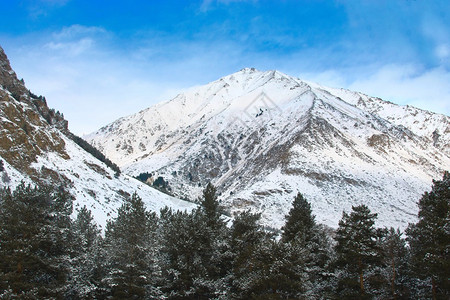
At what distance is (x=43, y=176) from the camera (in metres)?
80.2

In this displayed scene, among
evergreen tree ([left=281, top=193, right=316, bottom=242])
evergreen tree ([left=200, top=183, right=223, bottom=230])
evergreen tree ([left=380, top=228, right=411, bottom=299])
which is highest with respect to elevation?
evergreen tree ([left=200, top=183, right=223, bottom=230])

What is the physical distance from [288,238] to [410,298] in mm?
11878

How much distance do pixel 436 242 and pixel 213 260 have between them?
681 inches

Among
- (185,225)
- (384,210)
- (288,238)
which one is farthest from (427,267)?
(384,210)

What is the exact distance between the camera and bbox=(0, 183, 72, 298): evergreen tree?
25.9m

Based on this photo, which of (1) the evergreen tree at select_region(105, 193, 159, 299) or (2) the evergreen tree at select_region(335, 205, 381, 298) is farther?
(1) the evergreen tree at select_region(105, 193, 159, 299)

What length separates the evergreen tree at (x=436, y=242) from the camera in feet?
83.5

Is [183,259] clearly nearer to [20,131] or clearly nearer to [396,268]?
[396,268]

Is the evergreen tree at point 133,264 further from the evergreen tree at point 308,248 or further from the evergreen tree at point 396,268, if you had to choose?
the evergreen tree at point 396,268

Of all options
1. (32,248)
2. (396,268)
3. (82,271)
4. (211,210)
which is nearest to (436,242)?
(396,268)

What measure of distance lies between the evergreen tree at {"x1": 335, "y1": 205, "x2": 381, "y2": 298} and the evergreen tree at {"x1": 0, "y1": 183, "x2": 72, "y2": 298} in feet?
67.9

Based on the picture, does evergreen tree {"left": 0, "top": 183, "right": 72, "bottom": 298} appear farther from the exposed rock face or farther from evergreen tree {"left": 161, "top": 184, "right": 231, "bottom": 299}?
the exposed rock face

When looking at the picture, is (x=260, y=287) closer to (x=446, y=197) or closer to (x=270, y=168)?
(x=446, y=197)

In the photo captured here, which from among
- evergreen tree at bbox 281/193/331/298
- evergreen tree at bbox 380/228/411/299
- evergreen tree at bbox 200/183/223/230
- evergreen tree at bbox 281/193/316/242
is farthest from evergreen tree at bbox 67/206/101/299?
evergreen tree at bbox 380/228/411/299
